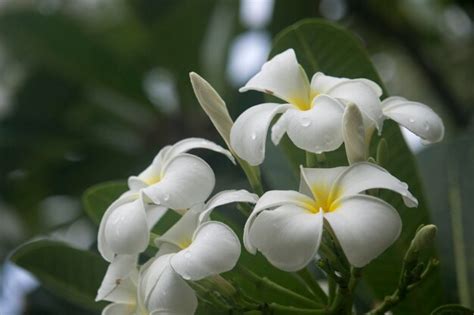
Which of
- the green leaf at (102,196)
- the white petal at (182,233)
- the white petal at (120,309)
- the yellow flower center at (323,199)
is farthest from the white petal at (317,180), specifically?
the green leaf at (102,196)

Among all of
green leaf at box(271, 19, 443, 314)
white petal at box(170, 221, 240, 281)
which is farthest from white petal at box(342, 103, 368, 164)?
green leaf at box(271, 19, 443, 314)

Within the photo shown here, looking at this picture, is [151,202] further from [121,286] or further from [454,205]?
[454,205]

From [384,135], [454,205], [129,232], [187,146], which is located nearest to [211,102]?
[187,146]

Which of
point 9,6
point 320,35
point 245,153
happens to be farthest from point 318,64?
point 9,6

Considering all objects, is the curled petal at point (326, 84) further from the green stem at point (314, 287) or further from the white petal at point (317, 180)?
the green stem at point (314, 287)

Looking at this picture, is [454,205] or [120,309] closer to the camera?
[120,309]

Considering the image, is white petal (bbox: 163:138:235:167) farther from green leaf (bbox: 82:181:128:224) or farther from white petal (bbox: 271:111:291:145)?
green leaf (bbox: 82:181:128:224)
